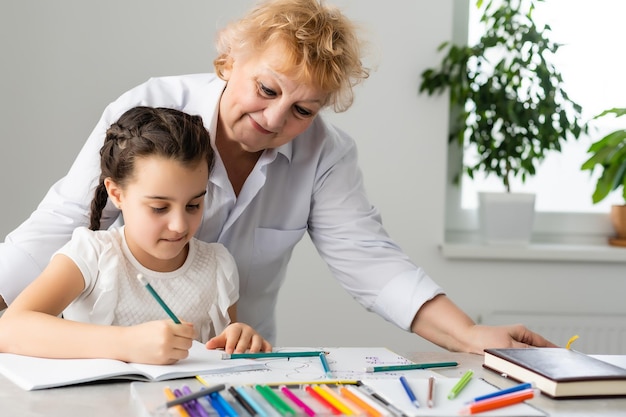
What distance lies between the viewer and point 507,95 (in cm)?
298

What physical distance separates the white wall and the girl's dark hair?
135 cm

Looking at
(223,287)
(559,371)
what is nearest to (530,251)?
(223,287)

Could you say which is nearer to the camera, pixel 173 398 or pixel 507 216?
pixel 173 398

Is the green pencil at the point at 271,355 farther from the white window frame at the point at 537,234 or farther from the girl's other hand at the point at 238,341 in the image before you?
the white window frame at the point at 537,234

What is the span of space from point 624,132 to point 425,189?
2.26 feet

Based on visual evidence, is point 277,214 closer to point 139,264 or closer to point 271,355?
point 139,264

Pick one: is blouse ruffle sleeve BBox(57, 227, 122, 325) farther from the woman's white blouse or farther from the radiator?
the radiator

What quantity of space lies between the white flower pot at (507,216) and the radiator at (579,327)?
0.27 m

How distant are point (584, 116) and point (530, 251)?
0.64 m

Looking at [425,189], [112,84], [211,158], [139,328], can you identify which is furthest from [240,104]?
[425,189]

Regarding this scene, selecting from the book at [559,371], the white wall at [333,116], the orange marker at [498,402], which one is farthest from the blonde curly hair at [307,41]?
the white wall at [333,116]

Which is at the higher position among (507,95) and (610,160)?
(507,95)

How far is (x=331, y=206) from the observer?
1.67 meters

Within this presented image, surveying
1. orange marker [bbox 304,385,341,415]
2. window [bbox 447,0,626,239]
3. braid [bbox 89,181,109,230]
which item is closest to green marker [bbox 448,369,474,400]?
orange marker [bbox 304,385,341,415]
